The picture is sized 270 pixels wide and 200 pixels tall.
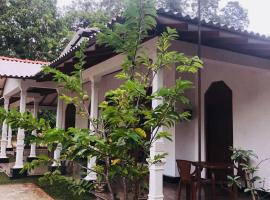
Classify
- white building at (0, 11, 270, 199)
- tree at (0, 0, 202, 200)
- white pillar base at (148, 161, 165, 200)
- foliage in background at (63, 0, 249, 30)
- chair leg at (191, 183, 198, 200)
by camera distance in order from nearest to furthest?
tree at (0, 0, 202, 200), white pillar base at (148, 161, 165, 200), white building at (0, 11, 270, 199), chair leg at (191, 183, 198, 200), foliage in background at (63, 0, 249, 30)

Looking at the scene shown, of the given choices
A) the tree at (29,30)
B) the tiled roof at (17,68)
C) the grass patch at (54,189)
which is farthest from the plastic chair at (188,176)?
the tree at (29,30)

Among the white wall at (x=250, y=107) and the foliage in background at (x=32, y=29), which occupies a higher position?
the foliage in background at (x=32, y=29)

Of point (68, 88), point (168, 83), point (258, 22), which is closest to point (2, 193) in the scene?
point (168, 83)

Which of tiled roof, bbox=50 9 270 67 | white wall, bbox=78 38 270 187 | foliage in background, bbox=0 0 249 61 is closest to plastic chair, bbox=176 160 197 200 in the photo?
white wall, bbox=78 38 270 187

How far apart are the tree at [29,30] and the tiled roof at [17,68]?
463 inches

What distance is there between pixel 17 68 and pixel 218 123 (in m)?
6.94

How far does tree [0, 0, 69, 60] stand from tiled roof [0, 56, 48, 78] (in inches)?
463

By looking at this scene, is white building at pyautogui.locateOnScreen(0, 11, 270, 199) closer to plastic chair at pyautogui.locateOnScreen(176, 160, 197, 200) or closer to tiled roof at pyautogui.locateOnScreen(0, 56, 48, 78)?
plastic chair at pyautogui.locateOnScreen(176, 160, 197, 200)

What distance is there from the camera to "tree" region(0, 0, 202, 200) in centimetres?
213

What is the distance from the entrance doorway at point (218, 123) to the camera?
7387 millimetres

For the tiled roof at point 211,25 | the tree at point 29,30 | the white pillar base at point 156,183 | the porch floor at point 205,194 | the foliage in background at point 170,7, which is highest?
the foliage in background at point 170,7

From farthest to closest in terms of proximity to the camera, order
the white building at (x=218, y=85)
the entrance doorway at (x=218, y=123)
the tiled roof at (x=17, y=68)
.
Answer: the tiled roof at (x=17, y=68), the entrance doorway at (x=218, y=123), the white building at (x=218, y=85)

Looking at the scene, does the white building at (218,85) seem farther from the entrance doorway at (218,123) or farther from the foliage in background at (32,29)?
the foliage in background at (32,29)

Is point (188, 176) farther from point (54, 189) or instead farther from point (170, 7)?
Result: point (170, 7)
